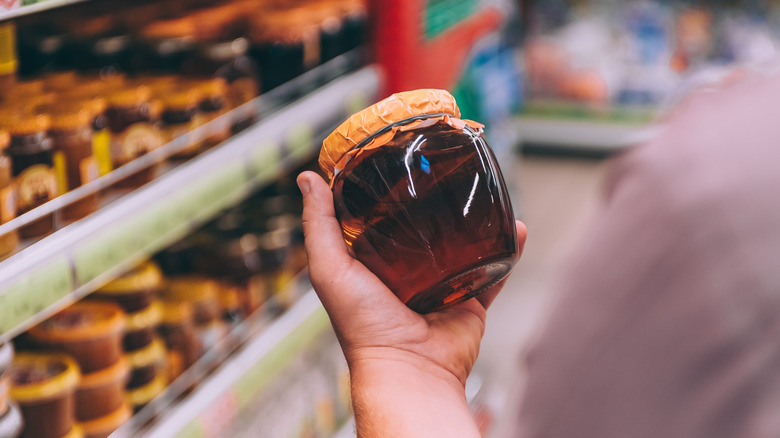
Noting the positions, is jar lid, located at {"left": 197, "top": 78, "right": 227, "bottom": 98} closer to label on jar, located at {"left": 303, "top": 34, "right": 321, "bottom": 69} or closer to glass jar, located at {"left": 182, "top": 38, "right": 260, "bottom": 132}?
glass jar, located at {"left": 182, "top": 38, "right": 260, "bottom": 132}

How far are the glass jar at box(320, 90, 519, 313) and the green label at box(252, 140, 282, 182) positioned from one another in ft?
2.27

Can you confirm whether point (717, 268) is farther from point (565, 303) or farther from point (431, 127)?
point (431, 127)

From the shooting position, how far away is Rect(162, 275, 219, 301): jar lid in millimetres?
1676

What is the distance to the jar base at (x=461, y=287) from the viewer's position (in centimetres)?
88

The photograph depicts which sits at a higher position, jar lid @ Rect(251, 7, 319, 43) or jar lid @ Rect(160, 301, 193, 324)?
jar lid @ Rect(251, 7, 319, 43)

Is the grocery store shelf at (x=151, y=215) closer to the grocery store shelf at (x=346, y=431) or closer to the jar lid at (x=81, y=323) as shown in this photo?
the jar lid at (x=81, y=323)

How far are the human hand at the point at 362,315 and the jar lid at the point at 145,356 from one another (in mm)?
667

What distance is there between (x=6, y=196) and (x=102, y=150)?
23 cm

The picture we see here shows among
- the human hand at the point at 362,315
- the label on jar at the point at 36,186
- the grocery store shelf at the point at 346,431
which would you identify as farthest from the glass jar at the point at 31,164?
the grocery store shelf at the point at 346,431

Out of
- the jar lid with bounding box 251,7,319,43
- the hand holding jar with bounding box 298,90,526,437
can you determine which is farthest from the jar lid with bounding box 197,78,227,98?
the hand holding jar with bounding box 298,90,526,437

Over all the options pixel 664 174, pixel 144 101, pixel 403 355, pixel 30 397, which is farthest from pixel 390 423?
pixel 664 174

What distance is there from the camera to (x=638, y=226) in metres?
1.80

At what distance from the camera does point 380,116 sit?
2.83 feet

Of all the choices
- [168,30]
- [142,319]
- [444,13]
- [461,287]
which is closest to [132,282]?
[142,319]
